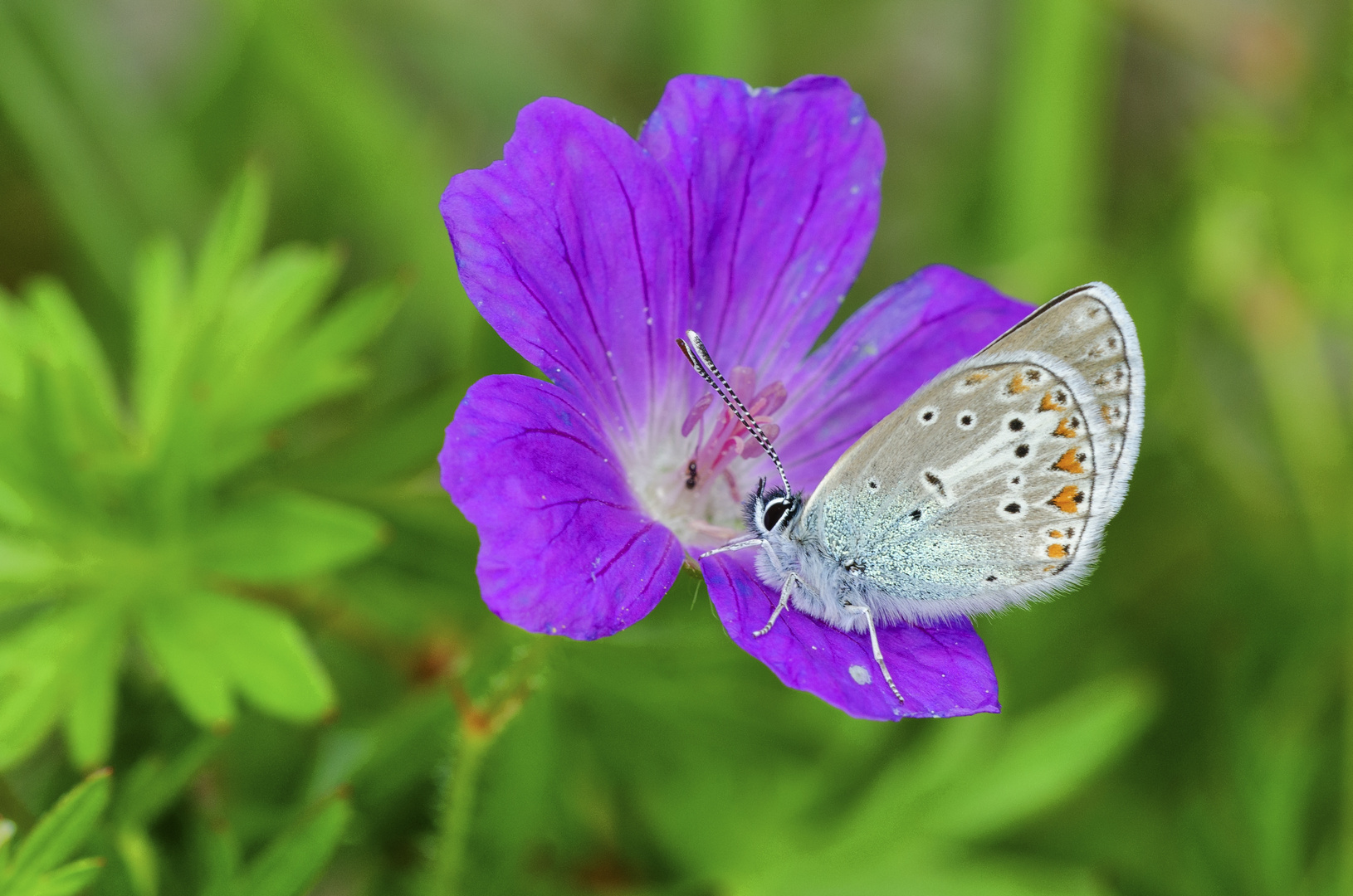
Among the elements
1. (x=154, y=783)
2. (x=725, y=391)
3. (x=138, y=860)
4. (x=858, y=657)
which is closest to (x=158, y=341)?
(x=154, y=783)

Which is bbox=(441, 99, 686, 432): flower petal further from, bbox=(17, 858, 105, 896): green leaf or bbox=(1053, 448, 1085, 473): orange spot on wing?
bbox=(17, 858, 105, 896): green leaf

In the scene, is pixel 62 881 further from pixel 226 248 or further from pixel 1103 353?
pixel 1103 353

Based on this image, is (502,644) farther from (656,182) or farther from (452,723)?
(656,182)

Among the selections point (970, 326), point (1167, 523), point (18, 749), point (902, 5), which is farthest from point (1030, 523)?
point (902, 5)

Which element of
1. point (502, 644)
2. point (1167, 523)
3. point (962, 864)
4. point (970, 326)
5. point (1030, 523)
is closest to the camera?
point (1030, 523)

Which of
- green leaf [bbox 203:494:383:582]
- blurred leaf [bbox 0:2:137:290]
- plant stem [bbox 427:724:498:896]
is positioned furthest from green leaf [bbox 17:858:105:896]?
blurred leaf [bbox 0:2:137:290]
